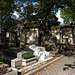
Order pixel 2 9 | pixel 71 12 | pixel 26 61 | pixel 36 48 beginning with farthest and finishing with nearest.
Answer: pixel 2 9, pixel 71 12, pixel 36 48, pixel 26 61

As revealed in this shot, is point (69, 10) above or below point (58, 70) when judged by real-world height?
above

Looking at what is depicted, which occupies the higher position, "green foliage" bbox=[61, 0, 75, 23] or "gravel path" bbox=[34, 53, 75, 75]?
"green foliage" bbox=[61, 0, 75, 23]

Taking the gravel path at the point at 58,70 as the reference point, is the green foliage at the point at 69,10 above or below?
above

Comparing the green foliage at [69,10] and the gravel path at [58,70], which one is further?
the green foliage at [69,10]

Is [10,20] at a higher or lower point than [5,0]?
lower

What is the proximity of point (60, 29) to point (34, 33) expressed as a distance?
6.45 m

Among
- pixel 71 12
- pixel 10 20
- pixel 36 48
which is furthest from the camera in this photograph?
pixel 10 20

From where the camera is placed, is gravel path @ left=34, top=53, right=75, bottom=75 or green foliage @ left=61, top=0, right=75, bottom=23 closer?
gravel path @ left=34, top=53, right=75, bottom=75

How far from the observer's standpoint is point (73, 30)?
21578 millimetres

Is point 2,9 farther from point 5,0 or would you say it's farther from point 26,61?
point 26,61

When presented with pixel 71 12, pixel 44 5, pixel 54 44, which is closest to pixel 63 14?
pixel 71 12

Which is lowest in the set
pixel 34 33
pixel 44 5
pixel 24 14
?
pixel 34 33

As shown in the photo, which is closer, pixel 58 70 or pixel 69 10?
pixel 58 70

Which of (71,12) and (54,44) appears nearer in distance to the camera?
(54,44)
